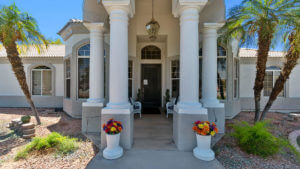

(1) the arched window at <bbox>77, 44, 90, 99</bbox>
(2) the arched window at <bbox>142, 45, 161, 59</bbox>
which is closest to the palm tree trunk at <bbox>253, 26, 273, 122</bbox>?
(2) the arched window at <bbox>142, 45, 161, 59</bbox>

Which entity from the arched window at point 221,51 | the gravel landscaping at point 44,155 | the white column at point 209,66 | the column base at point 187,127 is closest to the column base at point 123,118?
the gravel landscaping at point 44,155

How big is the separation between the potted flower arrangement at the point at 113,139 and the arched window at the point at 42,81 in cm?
862

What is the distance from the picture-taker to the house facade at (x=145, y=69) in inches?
141

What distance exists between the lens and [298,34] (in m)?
4.25

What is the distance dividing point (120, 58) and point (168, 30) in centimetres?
429

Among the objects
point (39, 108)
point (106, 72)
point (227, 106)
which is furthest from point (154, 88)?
point (39, 108)

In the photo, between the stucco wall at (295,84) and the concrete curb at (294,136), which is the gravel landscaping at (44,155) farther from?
the stucco wall at (295,84)

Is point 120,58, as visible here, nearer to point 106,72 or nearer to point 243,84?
point 106,72

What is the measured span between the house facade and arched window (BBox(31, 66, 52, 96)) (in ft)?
0.22

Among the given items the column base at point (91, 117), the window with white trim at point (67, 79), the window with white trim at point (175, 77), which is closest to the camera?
the column base at point (91, 117)

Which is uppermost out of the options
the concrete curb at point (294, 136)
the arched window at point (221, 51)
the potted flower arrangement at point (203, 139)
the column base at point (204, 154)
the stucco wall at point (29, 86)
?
the arched window at point (221, 51)

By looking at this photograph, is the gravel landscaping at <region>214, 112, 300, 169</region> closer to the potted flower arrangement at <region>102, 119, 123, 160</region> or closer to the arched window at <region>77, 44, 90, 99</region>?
the potted flower arrangement at <region>102, 119, 123, 160</region>

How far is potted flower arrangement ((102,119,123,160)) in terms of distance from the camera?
3167 millimetres

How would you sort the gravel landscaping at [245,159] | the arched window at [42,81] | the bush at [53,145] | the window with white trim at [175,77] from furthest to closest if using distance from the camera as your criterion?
the arched window at [42,81], the window with white trim at [175,77], the bush at [53,145], the gravel landscaping at [245,159]
